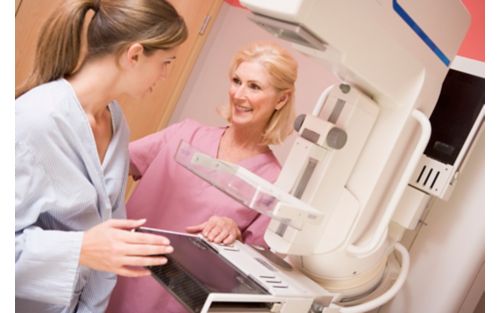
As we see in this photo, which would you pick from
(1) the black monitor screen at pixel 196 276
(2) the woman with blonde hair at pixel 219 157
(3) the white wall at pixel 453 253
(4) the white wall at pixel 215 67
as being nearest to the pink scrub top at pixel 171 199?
(2) the woman with blonde hair at pixel 219 157

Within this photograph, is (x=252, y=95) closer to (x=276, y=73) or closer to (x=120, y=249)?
(x=276, y=73)

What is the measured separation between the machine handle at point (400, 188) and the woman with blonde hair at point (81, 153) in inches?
16.7

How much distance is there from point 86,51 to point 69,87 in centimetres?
11

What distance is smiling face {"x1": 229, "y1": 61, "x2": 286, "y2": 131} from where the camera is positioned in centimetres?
155

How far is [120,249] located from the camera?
94 cm

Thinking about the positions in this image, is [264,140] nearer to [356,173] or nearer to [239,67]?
[239,67]

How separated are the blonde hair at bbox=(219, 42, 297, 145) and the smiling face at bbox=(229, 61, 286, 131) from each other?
0.02 metres

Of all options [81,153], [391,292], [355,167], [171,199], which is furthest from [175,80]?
[391,292]

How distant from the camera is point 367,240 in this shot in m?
1.12

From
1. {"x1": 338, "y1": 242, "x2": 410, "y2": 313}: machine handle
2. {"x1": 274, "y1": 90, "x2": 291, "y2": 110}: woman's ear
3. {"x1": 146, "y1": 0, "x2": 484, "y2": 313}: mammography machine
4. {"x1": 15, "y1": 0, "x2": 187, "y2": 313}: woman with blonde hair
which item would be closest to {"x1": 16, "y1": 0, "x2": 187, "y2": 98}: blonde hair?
{"x1": 15, "y1": 0, "x2": 187, "y2": 313}: woman with blonde hair

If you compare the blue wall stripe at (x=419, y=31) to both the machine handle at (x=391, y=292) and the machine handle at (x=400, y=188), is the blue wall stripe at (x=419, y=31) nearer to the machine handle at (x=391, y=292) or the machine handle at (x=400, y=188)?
the machine handle at (x=400, y=188)

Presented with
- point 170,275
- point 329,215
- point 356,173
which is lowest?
point 170,275

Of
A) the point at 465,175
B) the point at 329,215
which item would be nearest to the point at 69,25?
the point at 329,215
